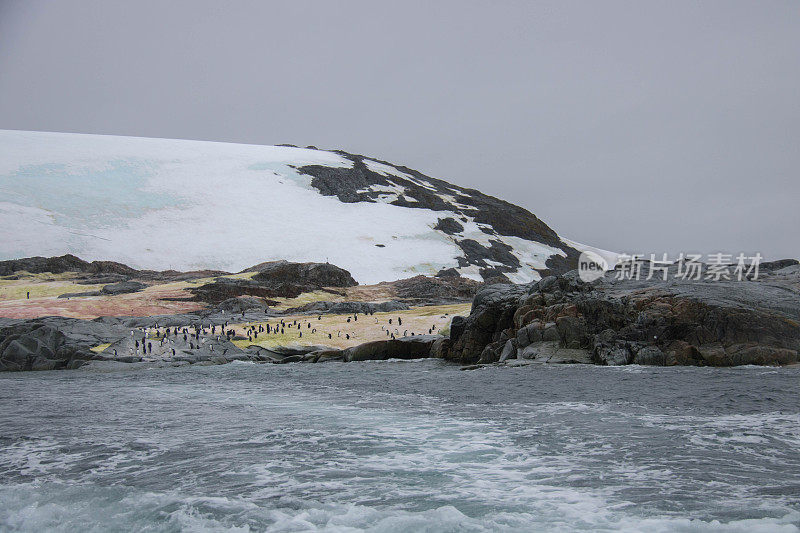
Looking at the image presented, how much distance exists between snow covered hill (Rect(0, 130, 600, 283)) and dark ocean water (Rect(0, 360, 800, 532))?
2410 inches

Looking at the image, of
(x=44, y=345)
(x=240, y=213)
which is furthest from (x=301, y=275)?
(x=44, y=345)

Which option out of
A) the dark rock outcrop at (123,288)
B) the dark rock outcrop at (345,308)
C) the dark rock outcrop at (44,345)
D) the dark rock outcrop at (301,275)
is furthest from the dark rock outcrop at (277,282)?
the dark rock outcrop at (44,345)

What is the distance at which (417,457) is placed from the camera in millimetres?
13344

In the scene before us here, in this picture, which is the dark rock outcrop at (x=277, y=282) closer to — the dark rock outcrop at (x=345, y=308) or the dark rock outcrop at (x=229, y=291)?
the dark rock outcrop at (x=229, y=291)

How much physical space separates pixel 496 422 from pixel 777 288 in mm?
25154

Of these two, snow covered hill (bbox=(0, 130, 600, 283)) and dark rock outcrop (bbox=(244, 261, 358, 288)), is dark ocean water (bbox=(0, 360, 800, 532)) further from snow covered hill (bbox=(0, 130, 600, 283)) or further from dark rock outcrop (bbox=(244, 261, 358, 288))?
snow covered hill (bbox=(0, 130, 600, 283))

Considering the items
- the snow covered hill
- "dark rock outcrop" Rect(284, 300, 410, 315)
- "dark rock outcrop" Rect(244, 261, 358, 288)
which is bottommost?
"dark rock outcrop" Rect(284, 300, 410, 315)

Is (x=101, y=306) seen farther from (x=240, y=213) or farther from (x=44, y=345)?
(x=240, y=213)

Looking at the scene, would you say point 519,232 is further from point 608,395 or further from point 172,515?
point 172,515

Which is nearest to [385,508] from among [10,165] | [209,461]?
[209,461]

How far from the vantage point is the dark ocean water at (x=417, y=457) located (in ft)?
31.5

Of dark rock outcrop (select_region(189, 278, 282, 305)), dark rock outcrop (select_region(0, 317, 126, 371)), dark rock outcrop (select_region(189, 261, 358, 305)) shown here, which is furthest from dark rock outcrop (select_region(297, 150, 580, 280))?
dark rock outcrop (select_region(0, 317, 126, 371))

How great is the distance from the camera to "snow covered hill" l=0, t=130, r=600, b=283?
83750 mm

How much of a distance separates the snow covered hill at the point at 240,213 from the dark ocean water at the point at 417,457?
6121 cm
